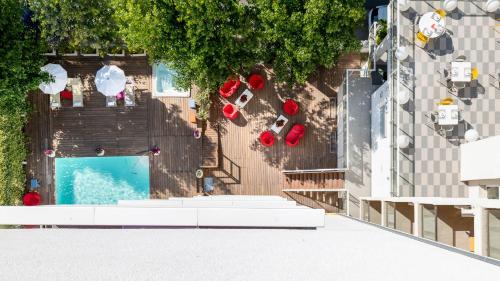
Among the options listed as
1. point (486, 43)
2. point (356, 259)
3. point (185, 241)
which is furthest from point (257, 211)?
point (486, 43)

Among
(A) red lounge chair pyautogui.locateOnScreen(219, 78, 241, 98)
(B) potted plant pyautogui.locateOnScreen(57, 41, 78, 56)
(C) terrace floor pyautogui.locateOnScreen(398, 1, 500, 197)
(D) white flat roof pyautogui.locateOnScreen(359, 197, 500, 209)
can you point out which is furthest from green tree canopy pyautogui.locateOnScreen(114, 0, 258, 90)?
(D) white flat roof pyautogui.locateOnScreen(359, 197, 500, 209)

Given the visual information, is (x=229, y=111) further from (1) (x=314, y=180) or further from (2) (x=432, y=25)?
(2) (x=432, y=25)


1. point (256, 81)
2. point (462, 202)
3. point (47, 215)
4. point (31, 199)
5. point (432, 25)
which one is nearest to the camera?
point (47, 215)

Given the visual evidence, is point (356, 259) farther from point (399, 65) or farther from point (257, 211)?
point (399, 65)

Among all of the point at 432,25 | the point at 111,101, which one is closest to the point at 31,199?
the point at 111,101

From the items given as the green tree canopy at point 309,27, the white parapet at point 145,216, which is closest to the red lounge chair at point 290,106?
the green tree canopy at point 309,27

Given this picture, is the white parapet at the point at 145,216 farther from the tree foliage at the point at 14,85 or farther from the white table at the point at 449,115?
the tree foliage at the point at 14,85

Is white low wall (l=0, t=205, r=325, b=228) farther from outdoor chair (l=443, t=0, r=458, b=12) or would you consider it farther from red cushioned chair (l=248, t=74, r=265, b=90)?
red cushioned chair (l=248, t=74, r=265, b=90)
